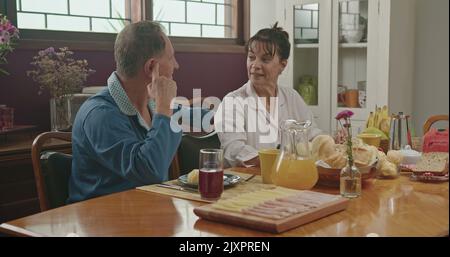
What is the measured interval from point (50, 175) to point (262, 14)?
264 cm

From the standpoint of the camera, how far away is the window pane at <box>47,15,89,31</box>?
3.10m

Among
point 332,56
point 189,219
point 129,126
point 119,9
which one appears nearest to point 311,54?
point 332,56

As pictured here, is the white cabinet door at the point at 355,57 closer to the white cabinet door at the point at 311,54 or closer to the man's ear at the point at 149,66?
the white cabinet door at the point at 311,54

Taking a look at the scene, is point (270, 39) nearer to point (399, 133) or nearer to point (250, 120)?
point (250, 120)

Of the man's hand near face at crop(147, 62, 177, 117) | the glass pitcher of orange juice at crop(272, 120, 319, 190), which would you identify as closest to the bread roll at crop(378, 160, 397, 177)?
the glass pitcher of orange juice at crop(272, 120, 319, 190)

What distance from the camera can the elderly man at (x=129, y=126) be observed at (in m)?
1.67

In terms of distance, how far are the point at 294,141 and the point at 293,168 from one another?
0.24 feet

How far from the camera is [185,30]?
383cm

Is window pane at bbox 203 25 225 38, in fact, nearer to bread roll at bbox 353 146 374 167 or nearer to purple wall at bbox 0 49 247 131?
purple wall at bbox 0 49 247 131

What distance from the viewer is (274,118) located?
2.47 metres

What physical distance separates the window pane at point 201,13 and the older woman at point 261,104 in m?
1.46

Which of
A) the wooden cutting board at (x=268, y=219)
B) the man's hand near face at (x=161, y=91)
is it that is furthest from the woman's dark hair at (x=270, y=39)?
the wooden cutting board at (x=268, y=219)

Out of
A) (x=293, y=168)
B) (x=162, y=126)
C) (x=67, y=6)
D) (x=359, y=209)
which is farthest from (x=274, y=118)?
(x=67, y=6)

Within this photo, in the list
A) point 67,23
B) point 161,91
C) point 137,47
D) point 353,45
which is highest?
point 67,23
